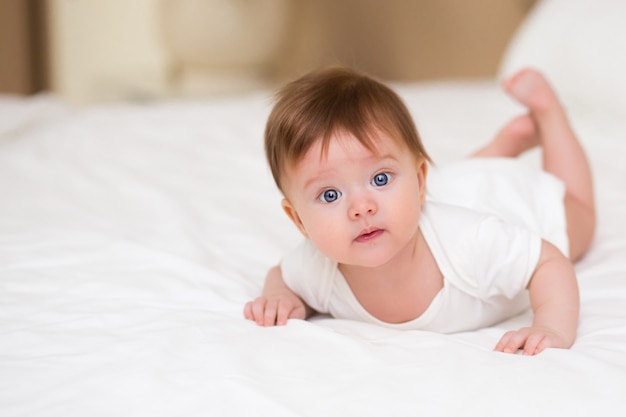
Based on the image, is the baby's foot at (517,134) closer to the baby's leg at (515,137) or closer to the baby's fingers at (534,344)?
the baby's leg at (515,137)

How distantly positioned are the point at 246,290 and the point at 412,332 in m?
0.29

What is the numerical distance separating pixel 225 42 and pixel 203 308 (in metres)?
2.97

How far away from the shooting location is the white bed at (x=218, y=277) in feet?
2.71

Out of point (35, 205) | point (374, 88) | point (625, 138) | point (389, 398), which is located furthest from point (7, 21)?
point (389, 398)

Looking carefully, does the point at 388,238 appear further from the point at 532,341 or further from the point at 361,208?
the point at 532,341

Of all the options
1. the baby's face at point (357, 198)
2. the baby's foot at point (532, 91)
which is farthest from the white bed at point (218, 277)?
the baby's foot at point (532, 91)

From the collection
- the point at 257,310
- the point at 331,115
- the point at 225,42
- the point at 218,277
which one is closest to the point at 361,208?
the point at 331,115

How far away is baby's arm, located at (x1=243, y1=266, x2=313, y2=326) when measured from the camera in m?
1.06

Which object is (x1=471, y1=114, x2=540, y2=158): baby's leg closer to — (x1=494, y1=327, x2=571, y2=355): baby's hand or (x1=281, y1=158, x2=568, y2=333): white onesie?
A: (x1=281, y1=158, x2=568, y2=333): white onesie

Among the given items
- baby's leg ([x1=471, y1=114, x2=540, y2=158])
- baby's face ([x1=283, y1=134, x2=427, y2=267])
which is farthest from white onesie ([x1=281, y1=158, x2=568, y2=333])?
baby's leg ([x1=471, y1=114, x2=540, y2=158])

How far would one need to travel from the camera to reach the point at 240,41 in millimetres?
3949

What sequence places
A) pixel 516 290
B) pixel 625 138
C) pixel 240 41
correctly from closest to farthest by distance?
pixel 516 290 → pixel 625 138 → pixel 240 41

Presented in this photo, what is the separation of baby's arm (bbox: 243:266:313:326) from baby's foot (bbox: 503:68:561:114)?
643mm

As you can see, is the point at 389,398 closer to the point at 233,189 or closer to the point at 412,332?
the point at 412,332
